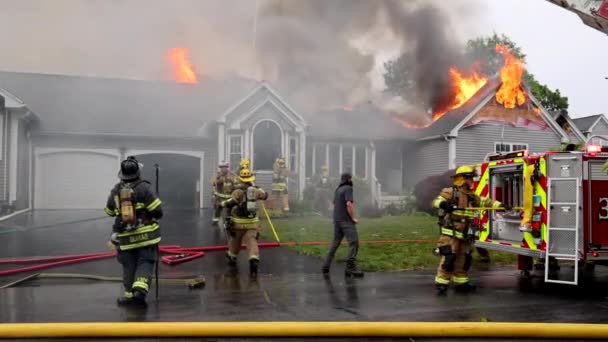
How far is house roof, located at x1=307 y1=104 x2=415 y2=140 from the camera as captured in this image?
69.6 feet

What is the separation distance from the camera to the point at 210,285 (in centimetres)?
737

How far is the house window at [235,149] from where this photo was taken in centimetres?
1941

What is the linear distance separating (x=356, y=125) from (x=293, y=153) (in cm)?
372

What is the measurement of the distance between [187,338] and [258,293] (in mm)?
2110

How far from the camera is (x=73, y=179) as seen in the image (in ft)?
62.2

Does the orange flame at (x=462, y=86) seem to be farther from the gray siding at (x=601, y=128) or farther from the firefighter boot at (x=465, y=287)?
the firefighter boot at (x=465, y=287)

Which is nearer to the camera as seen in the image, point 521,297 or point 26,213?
point 521,297

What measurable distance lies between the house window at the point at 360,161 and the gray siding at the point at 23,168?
36.6 ft

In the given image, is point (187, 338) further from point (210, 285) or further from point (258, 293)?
point (210, 285)

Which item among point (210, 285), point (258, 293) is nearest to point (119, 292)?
point (210, 285)

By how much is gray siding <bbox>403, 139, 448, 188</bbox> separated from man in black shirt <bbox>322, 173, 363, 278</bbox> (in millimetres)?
14229

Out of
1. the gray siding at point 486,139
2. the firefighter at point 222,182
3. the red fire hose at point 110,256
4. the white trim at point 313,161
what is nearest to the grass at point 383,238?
the red fire hose at point 110,256

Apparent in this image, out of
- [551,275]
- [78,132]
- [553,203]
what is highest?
[78,132]

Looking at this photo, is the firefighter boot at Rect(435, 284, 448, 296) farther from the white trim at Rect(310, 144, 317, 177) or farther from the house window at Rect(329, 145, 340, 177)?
the house window at Rect(329, 145, 340, 177)
